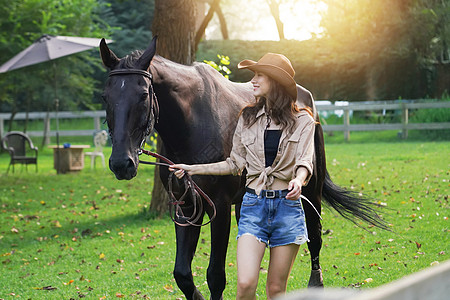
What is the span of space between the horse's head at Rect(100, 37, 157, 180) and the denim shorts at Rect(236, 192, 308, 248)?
788 millimetres

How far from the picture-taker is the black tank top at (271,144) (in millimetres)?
3854

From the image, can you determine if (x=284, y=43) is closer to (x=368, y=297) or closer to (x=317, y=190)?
(x=317, y=190)

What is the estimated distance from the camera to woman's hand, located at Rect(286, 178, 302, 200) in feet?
11.6

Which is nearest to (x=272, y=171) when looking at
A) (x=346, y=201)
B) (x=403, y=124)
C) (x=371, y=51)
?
(x=346, y=201)

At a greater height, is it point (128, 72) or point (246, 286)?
point (128, 72)

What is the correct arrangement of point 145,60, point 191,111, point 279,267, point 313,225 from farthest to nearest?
point 313,225, point 191,111, point 145,60, point 279,267

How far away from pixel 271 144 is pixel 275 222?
0.49 metres

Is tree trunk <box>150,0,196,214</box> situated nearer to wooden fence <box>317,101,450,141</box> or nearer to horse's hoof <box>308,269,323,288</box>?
horse's hoof <box>308,269,323,288</box>

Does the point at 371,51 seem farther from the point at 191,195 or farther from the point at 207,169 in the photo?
the point at 207,169

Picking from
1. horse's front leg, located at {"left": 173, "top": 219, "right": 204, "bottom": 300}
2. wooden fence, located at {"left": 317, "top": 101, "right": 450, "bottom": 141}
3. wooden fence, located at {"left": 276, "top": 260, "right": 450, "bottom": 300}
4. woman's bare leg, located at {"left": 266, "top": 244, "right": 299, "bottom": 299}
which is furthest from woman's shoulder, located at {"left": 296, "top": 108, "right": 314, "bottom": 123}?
wooden fence, located at {"left": 317, "top": 101, "right": 450, "bottom": 141}

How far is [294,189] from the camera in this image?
3527 mm

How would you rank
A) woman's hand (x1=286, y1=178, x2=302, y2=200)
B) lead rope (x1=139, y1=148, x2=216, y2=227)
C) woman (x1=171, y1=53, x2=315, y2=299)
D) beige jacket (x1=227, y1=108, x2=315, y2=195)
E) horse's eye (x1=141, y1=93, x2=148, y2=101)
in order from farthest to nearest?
lead rope (x1=139, y1=148, x2=216, y2=227)
horse's eye (x1=141, y1=93, x2=148, y2=101)
beige jacket (x1=227, y1=108, x2=315, y2=195)
woman (x1=171, y1=53, x2=315, y2=299)
woman's hand (x1=286, y1=178, x2=302, y2=200)

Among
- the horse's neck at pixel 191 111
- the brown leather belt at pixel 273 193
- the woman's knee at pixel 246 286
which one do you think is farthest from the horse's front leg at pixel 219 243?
the woman's knee at pixel 246 286

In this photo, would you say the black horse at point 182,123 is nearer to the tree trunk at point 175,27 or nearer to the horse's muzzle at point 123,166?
the horse's muzzle at point 123,166
